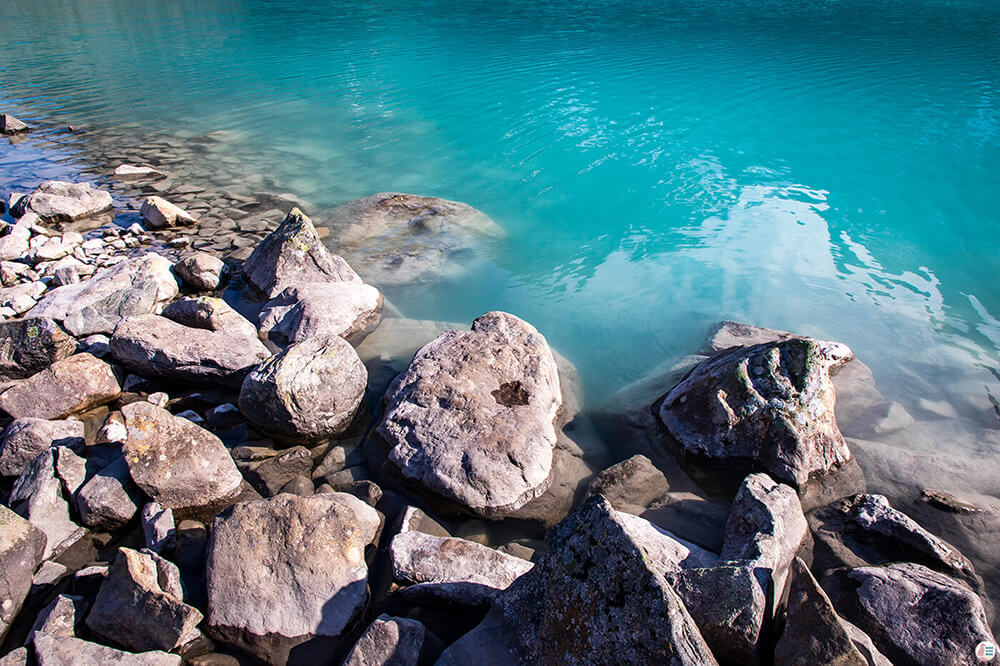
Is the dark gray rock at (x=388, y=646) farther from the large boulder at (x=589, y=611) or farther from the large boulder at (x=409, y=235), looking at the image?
the large boulder at (x=409, y=235)

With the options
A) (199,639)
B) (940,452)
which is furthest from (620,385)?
(199,639)

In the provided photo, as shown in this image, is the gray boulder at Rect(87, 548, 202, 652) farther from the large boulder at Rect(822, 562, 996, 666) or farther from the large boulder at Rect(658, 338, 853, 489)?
the large boulder at Rect(658, 338, 853, 489)

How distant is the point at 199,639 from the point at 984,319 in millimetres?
11460

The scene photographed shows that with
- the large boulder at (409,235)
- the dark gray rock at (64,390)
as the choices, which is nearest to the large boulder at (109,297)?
the dark gray rock at (64,390)

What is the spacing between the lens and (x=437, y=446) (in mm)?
5352

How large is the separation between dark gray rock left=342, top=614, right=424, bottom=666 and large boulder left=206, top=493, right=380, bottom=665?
477 mm

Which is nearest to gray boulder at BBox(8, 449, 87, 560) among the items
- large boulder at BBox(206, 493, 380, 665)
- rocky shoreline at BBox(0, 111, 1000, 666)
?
rocky shoreline at BBox(0, 111, 1000, 666)

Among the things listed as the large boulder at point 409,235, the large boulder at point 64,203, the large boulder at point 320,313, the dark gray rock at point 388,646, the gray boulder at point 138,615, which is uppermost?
the dark gray rock at point 388,646

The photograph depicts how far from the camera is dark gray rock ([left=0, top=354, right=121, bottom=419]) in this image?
5746 millimetres

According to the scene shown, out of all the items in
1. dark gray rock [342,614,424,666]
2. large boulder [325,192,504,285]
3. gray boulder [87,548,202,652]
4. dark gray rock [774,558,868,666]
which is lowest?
large boulder [325,192,504,285]

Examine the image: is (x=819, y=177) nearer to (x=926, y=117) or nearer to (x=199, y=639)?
(x=926, y=117)

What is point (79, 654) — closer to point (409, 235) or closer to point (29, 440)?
point (29, 440)

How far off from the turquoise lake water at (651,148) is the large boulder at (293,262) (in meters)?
1.38

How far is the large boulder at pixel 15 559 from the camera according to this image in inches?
160
